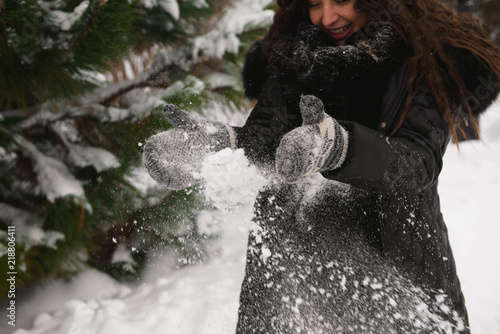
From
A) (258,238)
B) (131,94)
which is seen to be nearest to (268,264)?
(258,238)

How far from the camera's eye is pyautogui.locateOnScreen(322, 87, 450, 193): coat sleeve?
0.71m

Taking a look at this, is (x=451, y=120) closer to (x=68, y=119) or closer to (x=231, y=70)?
(x=231, y=70)

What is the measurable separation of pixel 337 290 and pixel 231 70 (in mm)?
1079

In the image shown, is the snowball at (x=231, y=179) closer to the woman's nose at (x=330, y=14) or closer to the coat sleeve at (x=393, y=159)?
the coat sleeve at (x=393, y=159)

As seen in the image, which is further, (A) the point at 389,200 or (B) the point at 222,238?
(B) the point at 222,238

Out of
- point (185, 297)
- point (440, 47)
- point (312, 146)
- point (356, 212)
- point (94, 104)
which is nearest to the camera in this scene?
point (312, 146)

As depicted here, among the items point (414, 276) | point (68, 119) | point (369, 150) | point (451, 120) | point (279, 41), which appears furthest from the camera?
point (68, 119)

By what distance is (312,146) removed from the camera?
2.16ft

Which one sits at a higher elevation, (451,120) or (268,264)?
(451,120)

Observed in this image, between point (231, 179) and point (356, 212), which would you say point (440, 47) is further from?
point (231, 179)

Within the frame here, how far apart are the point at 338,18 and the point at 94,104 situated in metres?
0.99

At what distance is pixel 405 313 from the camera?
0.93 m

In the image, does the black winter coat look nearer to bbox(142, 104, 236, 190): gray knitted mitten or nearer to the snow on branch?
bbox(142, 104, 236, 190): gray knitted mitten

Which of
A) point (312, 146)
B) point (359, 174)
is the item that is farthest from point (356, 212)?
point (312, 146)
